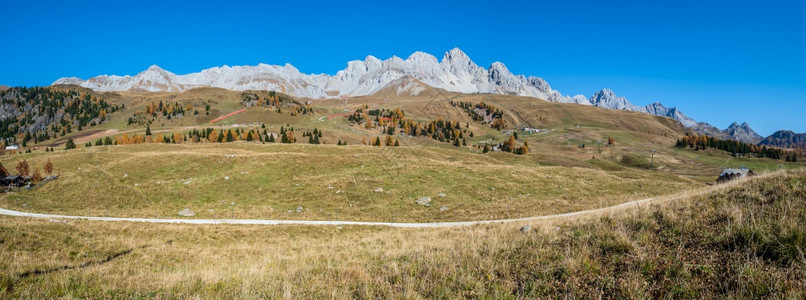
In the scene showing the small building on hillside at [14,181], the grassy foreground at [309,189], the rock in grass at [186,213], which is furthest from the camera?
the small building on hillside at [14,181]

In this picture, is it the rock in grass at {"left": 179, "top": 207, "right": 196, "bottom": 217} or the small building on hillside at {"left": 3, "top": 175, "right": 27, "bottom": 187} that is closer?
the rock in grass at {"left": 179, "top": 207, "right": 196, "bottom": 217}

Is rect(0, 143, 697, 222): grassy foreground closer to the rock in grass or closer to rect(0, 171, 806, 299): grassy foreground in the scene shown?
the rock in grass

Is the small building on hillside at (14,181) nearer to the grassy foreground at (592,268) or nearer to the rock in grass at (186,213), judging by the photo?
the rock in grass at (186,213)

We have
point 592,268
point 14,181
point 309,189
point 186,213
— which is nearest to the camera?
point 592,268

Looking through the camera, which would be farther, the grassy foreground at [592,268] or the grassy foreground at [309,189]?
the grassy foreground at [309,189]

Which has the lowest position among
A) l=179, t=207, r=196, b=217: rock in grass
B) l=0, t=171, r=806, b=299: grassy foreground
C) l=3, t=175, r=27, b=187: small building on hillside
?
l=179, t=207, r=196, b=217: rock in grass

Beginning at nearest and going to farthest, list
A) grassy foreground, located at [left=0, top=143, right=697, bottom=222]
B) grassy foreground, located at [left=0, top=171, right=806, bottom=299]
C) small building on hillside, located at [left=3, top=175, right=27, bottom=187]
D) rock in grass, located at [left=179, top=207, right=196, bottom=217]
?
grassy foreground, located at [left=0, top=171, right=806, bottom=299]
rock in grass, located at [left=179, top=207, right=196, bottom=217]
grassy foreground, located at [left=0, top=143, right=697, bottom=222]
small building on hillside, located at [left=3, top=175, right=27, bottom=187]

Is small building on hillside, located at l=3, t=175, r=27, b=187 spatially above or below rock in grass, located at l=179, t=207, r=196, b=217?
above

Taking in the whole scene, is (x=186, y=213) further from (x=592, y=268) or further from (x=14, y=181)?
(x=592, y=268)

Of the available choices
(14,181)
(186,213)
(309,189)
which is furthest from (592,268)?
(14,181)

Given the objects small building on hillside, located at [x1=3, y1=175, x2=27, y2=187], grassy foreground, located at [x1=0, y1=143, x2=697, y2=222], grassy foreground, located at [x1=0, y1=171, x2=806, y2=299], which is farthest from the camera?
small building on hillside, located at [x1=3, y1=175, x2=27, y2=187]

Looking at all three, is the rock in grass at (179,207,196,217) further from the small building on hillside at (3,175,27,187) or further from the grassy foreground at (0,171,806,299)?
the small building on hillside at (3,175,27,187)

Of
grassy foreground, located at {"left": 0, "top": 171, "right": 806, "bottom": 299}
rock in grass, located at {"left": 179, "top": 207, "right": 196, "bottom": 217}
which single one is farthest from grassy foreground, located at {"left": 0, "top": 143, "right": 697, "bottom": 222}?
grassy foreground, located at {"left": 0, "top": 171, "right": 806, "bottom": 299}

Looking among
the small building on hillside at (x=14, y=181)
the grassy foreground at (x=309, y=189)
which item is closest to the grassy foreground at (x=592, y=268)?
the grassy foreground at (x=309, y=189)
